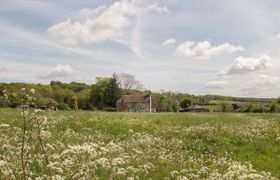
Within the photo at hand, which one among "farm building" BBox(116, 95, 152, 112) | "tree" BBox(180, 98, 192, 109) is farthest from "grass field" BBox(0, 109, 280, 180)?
"tree" BBox(180, 98, 192, 109)

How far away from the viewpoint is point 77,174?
5484 mm

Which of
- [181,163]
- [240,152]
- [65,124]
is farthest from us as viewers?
[65,124]

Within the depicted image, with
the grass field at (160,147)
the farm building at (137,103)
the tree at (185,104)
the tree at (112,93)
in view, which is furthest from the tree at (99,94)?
the grass field at (160,147)

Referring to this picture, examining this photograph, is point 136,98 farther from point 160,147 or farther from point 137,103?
point 160,147

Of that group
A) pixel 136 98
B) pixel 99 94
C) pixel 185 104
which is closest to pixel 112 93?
pixel 99 94

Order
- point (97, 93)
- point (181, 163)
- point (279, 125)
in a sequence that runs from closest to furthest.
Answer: point (181, 163) → point (279, 125) → point (97, 93)

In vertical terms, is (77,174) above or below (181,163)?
above

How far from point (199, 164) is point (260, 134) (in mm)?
11094

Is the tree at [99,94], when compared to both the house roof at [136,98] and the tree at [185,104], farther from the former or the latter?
the tree at [185,104]

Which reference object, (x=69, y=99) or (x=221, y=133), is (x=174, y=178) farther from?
(x=69, y=99)

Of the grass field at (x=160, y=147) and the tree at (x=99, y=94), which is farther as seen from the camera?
the tree at (x=99, y=94)

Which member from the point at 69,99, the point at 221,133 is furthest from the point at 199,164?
the point at 69,99

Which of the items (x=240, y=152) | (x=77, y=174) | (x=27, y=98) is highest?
(x=27, y=98)

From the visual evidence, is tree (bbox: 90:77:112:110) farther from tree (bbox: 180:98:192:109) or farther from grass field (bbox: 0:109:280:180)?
grass field (bbox: 0:109:280:180)
